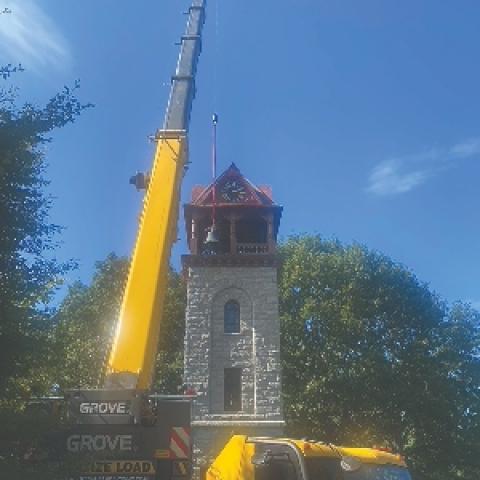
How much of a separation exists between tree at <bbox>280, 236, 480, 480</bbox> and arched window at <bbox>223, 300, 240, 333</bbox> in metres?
8.02

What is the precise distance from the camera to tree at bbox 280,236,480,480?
1283 inches

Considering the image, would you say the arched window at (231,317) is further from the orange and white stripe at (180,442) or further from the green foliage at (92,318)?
the orange and white stripe at (180,442)

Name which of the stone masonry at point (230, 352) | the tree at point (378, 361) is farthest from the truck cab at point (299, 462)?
the tree at point (378, 361)

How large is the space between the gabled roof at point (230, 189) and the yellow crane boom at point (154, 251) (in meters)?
11.7

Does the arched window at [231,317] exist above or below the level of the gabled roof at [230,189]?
below

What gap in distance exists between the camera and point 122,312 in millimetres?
11578

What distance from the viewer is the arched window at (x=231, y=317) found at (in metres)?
27.2

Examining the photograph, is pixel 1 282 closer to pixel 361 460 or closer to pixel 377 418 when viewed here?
pixel 361 460

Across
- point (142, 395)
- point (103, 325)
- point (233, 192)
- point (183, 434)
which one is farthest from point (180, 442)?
point (103, 325)

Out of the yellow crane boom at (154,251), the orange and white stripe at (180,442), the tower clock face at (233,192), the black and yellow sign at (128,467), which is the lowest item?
the black and yellow sign at (128,467)

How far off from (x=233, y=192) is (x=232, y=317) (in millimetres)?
6162

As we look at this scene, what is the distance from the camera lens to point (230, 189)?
29750 millimetres

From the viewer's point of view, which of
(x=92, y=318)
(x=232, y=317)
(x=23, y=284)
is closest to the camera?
(x=23, y=284)

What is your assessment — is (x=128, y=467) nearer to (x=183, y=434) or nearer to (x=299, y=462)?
(x=183, y=434)
